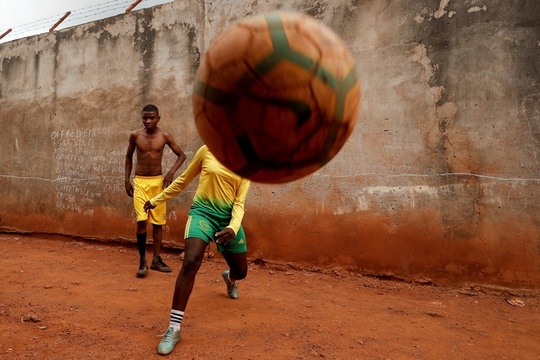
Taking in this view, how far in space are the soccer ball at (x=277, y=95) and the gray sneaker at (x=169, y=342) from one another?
150 centimetres

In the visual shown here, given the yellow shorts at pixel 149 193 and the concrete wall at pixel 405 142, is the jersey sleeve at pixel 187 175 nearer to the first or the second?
the yellow shorts at pixel 149 193

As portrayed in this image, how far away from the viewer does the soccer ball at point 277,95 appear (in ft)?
4.06

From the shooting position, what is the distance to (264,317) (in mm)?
3162

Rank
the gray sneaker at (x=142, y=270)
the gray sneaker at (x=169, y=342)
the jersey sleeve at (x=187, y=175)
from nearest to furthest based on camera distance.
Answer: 1. the gray sneaker at (x=169, y=342)
2. the jersey sleeve at (x=187, y=175)
3. the gray sneaker at (x=142, y=270)

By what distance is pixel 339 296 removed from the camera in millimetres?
3879

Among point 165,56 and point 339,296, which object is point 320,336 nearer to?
point 339,296

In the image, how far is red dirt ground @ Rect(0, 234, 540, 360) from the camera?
8.40ft

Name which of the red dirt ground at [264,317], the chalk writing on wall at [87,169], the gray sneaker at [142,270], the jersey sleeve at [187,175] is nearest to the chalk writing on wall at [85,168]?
the chalk writing on wall at [87,169]

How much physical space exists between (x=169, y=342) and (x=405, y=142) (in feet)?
9.85

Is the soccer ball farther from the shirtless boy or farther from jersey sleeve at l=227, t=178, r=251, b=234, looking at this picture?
the shirtless boy

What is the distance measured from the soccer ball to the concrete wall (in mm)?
3011

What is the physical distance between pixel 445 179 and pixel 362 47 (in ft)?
5.46

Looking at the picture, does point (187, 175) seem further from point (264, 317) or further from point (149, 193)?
point (149, 193)

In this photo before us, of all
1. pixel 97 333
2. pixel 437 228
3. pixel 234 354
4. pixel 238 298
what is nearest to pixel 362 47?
pixel 437 228
